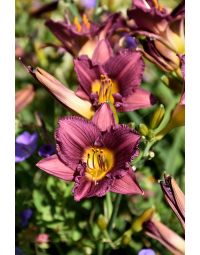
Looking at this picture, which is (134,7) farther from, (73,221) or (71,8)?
(73,221)

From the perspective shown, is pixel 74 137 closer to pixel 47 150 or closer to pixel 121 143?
pixel 121 143

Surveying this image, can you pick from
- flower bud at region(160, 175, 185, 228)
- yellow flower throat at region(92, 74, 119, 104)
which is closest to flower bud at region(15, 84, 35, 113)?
yellow flower throat at region(92, 74, 119, 104)

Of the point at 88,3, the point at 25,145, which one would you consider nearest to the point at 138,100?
the point at 25,145

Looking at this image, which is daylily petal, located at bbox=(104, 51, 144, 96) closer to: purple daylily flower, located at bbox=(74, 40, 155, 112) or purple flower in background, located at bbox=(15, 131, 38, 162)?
purple daylily flower, located at bbox=(74, 40, 155, 112)

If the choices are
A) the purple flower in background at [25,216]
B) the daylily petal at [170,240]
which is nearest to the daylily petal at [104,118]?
the daylily petal at [170,240]
